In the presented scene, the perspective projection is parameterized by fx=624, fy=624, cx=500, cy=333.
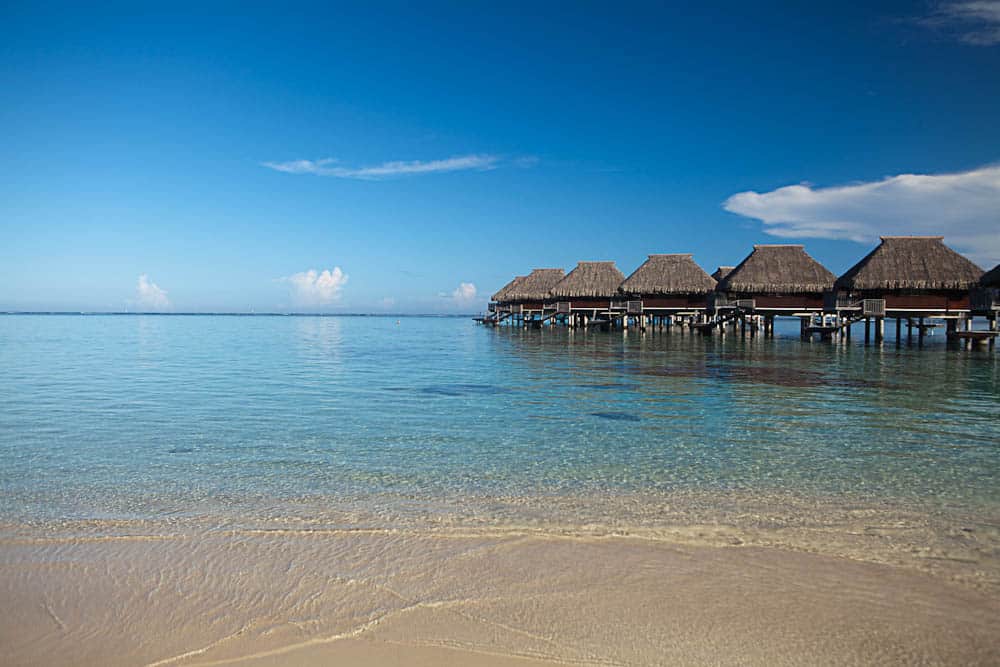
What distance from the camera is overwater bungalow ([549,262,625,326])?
42.7 m

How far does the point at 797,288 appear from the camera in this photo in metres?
32.8

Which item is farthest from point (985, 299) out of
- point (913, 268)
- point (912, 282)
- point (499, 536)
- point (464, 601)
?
point (464, 601)

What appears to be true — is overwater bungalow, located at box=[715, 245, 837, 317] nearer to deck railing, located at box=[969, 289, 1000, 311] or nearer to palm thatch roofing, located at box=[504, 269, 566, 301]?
A: deck railing, located at box=[969, 289, 1000, 311]

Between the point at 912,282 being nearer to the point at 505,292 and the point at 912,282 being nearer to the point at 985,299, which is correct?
the point at 985,299

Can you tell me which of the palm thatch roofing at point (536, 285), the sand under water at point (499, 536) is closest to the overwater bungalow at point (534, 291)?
the palm thatch roofing at point (536, 285)

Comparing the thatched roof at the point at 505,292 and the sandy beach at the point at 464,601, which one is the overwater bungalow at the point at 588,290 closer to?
the thatched roof at the point at 505,292

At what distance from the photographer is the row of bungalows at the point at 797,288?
28.0m

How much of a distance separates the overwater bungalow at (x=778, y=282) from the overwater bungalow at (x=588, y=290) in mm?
9492

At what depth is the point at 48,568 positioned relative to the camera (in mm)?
3705

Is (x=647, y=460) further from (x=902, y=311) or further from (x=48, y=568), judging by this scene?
(x=902, y=311)

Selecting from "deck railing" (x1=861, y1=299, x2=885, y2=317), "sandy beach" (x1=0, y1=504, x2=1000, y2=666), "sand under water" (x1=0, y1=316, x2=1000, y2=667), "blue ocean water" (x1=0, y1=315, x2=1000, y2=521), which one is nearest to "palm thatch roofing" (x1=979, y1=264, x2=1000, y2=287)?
"deck railing" (x1=861, y1=299, x2=885, y2=317)

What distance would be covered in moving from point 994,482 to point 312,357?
20943 mm

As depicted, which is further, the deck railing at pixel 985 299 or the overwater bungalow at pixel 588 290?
the overwater bungalow at pixel 588 290

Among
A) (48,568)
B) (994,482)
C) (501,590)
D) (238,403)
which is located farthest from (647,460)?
(238,403)
